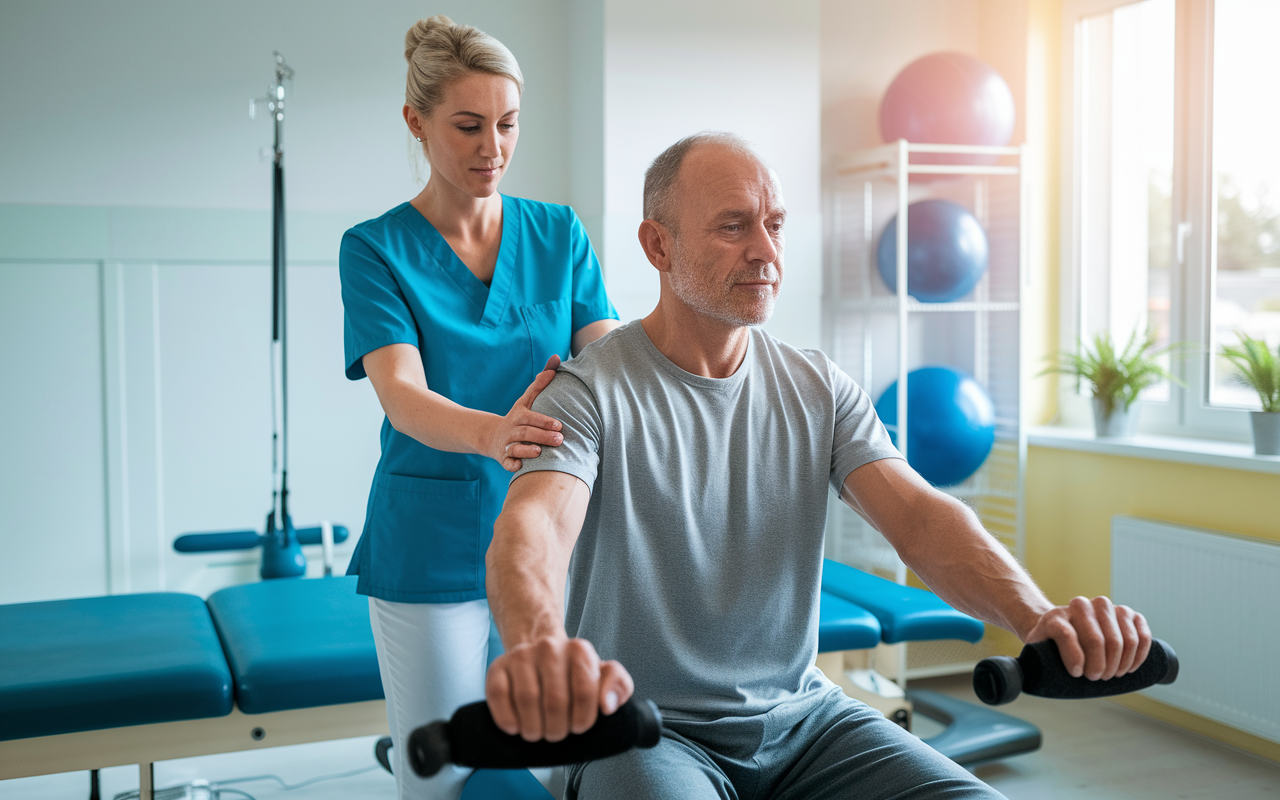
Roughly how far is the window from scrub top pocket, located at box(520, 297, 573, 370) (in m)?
2.23

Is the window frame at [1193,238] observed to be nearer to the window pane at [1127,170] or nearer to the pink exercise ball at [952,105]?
the window pane at [1127,170]

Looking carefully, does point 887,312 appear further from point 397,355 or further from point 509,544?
point 509,544

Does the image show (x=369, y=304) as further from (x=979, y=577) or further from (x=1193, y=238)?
(x=1193, y=238)

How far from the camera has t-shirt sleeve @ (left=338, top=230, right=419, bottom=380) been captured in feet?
4.84

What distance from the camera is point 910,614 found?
7.13 feet

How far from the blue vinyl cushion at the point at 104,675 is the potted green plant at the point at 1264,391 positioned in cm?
246

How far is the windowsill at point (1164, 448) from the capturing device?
2623 mm

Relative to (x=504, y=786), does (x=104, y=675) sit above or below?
above

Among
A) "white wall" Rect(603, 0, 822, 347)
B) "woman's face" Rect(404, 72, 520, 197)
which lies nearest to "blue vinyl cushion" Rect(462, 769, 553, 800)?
"woman's face" Rect(404, 72, 520, 197)

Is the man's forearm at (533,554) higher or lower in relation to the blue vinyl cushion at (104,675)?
higher

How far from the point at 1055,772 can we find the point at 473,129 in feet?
7.09

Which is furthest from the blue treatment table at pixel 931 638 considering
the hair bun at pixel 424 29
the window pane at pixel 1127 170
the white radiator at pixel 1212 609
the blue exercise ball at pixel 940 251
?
the hair bun at pixel 424 29

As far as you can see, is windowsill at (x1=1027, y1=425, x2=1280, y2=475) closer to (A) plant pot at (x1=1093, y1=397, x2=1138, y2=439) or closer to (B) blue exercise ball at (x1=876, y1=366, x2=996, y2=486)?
(A) plant pot at (x1=1093, y1=397, x2=1138, y2=439)

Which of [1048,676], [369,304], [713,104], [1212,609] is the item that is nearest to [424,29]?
[369,304]
